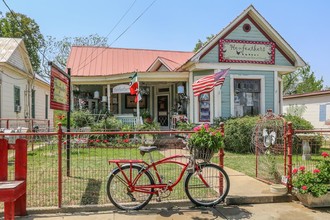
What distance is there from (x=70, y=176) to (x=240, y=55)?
30.0 feet

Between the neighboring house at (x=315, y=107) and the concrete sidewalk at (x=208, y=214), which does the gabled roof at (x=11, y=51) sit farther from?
the neighboring house at (x=315, y=107)

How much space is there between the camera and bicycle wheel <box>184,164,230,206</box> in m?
4.99

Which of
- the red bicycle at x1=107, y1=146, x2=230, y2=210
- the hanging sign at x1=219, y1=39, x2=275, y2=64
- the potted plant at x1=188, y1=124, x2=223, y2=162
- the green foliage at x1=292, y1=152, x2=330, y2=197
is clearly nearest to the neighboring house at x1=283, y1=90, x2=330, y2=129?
the hanging sign at x1=219, y1=39, x2=275, y2=64

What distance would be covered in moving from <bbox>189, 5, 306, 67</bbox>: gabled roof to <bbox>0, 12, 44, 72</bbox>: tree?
85.9 ft

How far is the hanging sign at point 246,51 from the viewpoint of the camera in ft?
42.3

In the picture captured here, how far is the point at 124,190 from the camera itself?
5.10 metres

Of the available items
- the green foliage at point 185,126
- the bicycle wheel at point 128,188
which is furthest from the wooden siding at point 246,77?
the bicycle wheel at point 128,188

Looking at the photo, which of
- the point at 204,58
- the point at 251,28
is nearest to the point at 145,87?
the point at 204,58

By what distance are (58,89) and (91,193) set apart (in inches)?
86.6

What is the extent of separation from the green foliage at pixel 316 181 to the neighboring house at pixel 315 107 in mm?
14941

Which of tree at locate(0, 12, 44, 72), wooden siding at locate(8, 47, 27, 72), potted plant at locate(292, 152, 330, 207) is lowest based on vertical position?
potted plant at locate(292, 152, 330, 207)

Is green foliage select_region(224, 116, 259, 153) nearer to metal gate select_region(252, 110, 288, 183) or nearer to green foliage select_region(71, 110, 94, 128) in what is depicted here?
metal gate select_region(252, 110, 288, 183)

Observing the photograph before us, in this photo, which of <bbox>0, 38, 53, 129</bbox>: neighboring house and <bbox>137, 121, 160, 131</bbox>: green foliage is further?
<bbox>0, 38, 53, 129</bbox>: neighboring house

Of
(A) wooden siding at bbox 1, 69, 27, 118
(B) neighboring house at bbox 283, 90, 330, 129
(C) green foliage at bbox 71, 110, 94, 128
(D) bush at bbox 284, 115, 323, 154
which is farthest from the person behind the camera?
(B) neighboring house at bbox 283, 90, 330, 129
